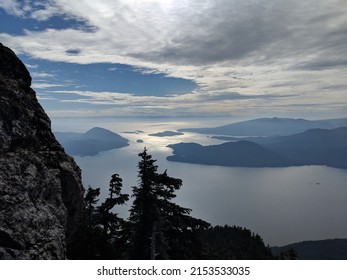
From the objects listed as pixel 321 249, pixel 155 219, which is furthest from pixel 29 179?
pixel 321 249

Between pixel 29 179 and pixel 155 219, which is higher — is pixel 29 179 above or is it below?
above

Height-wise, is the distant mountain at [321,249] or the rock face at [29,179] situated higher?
the rock face at [29,179]

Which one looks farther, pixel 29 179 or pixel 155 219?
pixel 155 219

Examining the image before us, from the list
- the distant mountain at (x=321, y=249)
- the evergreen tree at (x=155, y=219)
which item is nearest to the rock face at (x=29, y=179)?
the evergreen tree at (x=155, y=219)

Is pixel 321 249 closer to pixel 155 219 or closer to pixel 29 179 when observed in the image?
pixel 155 219

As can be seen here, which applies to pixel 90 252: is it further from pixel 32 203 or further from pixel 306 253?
pixel 306 253

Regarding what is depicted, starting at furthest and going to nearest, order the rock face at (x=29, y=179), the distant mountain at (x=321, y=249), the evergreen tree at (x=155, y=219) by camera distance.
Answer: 1. the distant mountain at (x=321, y=249)
2. the evergreen tree at (x=155, y=219)
3. the rock face at (x=29, y=179)

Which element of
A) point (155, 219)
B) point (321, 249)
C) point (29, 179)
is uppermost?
point (29, 179)

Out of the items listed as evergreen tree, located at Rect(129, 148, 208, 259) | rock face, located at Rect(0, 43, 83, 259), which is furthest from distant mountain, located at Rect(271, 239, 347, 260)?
rock face, located at Rect(0, 43, 83, 259)

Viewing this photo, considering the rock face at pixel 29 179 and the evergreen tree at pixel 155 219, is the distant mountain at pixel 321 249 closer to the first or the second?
the evergreen tree at pixel 155 219
